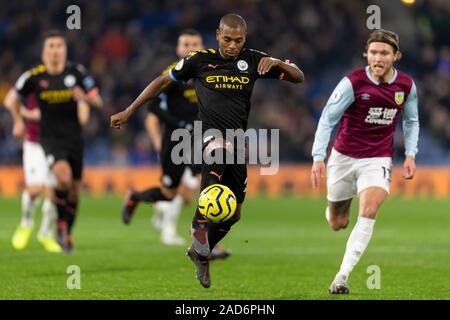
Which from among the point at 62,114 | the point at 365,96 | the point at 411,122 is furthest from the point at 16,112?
the point at 411,122

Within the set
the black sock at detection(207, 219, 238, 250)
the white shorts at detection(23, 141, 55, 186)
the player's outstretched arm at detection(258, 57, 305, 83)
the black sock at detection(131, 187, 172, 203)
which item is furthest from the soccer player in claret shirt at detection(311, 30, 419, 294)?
the white shorts at detection(23, 141, 55, 186)

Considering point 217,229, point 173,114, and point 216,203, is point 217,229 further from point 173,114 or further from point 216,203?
point 173,114

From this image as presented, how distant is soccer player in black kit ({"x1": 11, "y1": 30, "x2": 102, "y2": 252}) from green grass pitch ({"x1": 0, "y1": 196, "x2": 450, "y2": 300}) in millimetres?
715

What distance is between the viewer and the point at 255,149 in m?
26.1

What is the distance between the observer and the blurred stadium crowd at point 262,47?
2723 centimetres

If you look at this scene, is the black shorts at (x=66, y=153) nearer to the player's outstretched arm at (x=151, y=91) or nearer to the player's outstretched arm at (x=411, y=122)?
the player's outstretched arm at (x=151, y=91)

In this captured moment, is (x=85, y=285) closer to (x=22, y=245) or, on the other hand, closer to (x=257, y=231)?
(x=22, y=245)

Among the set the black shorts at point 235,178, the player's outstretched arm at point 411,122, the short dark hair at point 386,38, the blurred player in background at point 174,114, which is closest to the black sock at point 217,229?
the black shorts at point 235,178

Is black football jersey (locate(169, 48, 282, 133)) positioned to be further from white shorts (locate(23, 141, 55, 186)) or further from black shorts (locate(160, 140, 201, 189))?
white shorts (locate(23, 141, 55, 186))

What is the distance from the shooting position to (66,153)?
12938 millimetres

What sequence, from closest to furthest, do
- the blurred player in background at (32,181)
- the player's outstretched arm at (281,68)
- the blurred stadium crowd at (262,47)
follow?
1. the player's outstretched arm at (281,68)
2. the blurred player in background at (32,181)
3. the blurred stadium crowd at (262,47)

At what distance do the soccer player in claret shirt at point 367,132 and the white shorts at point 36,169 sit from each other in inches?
235

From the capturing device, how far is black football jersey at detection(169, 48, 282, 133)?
8570 mm
